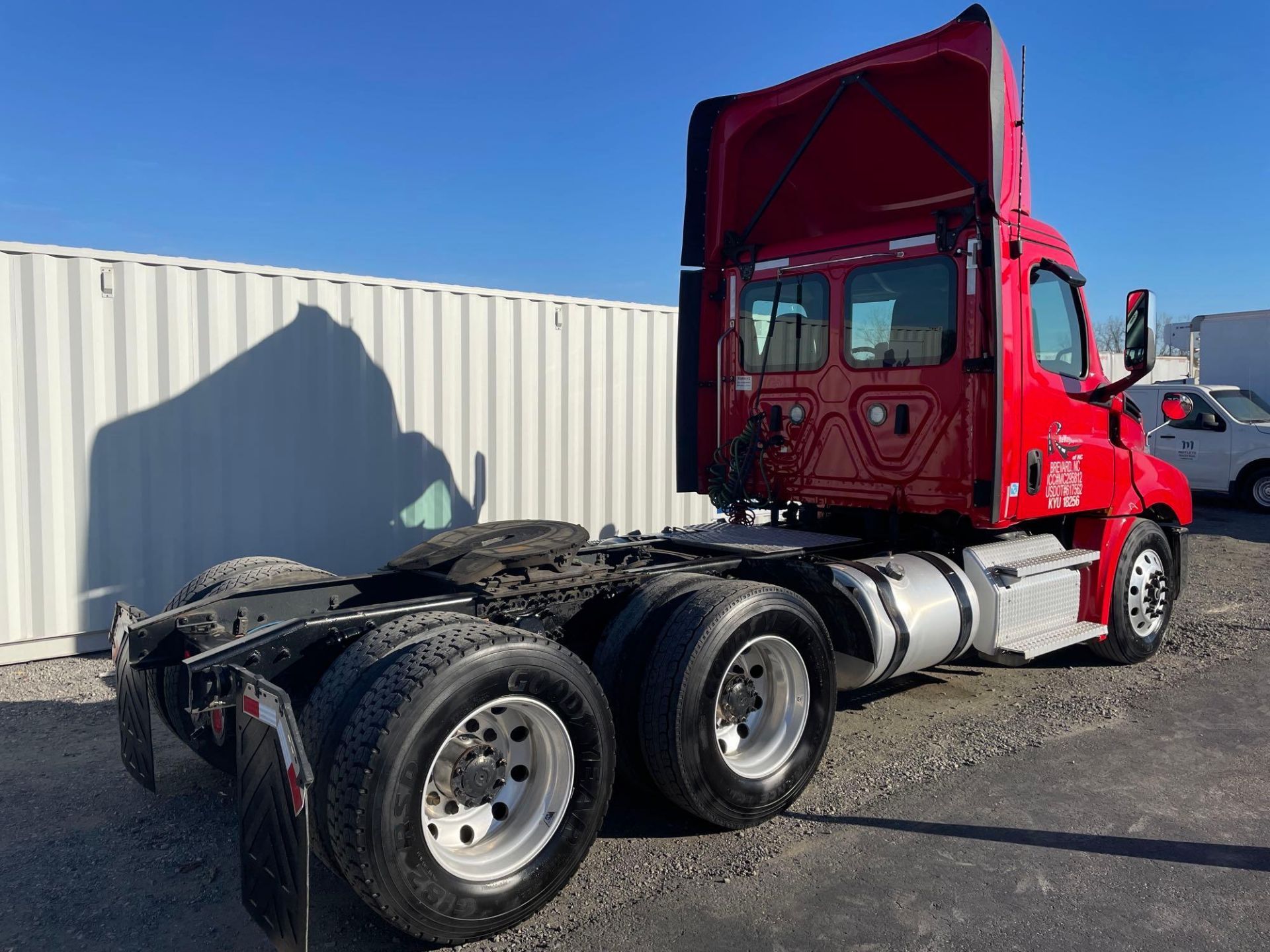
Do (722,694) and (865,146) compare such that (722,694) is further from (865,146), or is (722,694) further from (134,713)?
(865,146)

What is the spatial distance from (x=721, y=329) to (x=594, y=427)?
2841mm

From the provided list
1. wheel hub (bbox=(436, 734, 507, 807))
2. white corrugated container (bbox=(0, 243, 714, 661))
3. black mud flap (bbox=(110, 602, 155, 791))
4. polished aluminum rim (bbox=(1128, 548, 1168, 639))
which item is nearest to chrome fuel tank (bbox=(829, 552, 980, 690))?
polished aluminum rim (bbox=(1128, 548, 1168, 639))

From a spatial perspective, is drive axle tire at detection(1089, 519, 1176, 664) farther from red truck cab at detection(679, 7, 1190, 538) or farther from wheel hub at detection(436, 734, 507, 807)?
wheel hub at detection(436, 734, 507, 807)

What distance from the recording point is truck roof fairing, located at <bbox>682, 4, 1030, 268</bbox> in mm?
5180

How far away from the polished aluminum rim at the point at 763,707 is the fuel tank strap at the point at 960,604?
1516 mm

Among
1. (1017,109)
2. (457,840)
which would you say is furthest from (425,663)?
(1017,109)

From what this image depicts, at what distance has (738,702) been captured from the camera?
4.25 m

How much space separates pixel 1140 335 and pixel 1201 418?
11299mm

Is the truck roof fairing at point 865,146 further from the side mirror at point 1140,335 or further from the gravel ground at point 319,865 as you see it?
the gravel ground at point 319,865

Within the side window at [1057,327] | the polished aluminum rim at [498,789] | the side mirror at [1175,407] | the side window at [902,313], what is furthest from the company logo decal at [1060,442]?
the polished aluminum rim at [498,789]

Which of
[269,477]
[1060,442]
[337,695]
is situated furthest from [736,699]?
[269,477]

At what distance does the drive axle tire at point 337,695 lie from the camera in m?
3.09

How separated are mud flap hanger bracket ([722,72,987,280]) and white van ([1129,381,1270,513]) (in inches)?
443

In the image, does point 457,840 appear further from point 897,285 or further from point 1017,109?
point 1017,109
